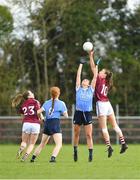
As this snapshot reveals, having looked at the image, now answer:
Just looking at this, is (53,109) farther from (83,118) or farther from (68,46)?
(68,46)

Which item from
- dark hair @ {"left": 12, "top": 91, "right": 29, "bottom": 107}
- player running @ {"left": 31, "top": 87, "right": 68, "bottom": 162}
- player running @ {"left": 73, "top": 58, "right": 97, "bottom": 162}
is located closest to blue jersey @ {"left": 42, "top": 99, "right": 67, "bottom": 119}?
player running @ {"left": 31, "top": 87, "right": 68, "bottom": 162}

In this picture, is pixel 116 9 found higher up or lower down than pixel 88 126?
higher up

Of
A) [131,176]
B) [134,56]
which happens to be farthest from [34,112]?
[134,56]

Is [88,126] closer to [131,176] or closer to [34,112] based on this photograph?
[34,112]

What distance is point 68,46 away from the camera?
149 feet

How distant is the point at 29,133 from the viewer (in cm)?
1823

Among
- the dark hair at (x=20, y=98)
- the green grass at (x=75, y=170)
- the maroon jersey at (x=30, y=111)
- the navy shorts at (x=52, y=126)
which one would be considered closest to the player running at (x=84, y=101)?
the navy shorts at (x=52, y=126)

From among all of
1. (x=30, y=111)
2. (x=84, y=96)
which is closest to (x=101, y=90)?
(x=84, y=96)

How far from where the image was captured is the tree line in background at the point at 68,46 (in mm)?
42219

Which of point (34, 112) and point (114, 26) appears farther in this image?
point (114, 26)

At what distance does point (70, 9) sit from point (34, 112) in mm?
26841

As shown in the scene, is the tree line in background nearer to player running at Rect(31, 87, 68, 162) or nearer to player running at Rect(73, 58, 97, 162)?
player running at Rect(31, 87, 68, 162)

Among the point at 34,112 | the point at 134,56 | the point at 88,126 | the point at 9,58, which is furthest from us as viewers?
the point at 134,56

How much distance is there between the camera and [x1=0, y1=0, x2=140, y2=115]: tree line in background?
42.2 meters
